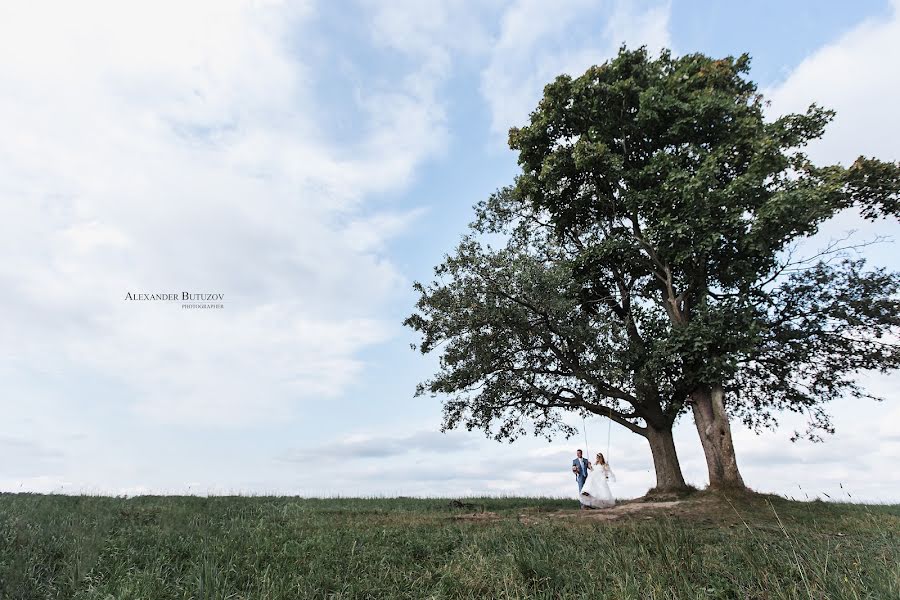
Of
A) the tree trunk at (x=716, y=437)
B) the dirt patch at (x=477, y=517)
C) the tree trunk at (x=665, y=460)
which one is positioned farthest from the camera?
the tree trunk at (x=665, y=460)

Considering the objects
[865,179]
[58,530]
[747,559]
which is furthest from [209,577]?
[865,179]

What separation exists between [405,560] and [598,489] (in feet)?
43.3

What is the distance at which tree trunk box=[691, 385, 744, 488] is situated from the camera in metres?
19.8

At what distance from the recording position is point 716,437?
2038cm

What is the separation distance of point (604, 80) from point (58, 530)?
23809mm

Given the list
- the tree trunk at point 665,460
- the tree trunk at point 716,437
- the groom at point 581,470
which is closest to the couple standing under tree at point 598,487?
the groom at point 581,470

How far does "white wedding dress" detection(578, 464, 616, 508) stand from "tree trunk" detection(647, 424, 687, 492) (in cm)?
237

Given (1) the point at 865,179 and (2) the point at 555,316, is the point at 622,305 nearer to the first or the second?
(2) the point at 555,316

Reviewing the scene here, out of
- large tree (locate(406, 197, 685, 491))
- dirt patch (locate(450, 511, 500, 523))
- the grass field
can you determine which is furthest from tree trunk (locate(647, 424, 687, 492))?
dirt patch (locate(450, 511, 500, 523))

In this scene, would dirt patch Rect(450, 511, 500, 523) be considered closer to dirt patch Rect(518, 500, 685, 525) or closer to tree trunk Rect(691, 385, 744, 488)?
dirt patch Rect(518, 500, 685, 525)

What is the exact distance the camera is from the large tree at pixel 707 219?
64.3 feet

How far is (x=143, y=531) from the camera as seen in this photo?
11.0 metres

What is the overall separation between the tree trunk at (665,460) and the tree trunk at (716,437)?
5.13 feet

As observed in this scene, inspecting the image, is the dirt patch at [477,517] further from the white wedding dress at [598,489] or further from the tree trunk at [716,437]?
the tree trunk at [716,437]
